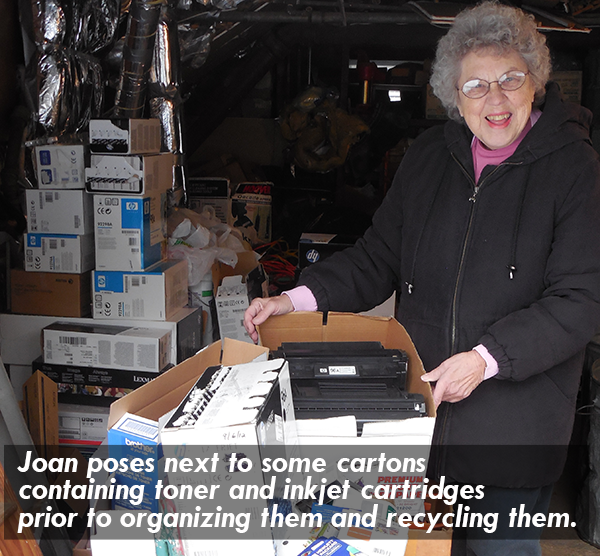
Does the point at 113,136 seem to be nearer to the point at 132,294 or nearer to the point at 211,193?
the point at 132,294

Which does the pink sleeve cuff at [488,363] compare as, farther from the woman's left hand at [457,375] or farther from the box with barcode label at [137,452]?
the box with barcode label at [137,452]

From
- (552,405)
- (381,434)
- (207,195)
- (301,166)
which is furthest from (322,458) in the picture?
(301,166)

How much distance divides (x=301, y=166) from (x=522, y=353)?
13.2 ft

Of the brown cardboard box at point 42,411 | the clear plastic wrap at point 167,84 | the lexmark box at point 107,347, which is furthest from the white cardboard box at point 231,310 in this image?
the brown cardboard box at point 42,411

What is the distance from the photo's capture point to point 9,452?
1.44 metres

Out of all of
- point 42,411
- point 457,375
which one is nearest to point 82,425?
point 42,411

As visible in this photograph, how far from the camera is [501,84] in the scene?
1.34 m

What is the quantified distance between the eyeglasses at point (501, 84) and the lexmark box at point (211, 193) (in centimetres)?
282

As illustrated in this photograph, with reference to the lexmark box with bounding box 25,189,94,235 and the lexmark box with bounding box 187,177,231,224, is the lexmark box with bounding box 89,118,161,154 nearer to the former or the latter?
the lexmark box with bounding box 25,189,94,235

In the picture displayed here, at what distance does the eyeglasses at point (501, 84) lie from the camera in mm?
1339

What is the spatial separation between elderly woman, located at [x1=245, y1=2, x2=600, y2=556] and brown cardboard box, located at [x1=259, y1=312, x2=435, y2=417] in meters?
0.04

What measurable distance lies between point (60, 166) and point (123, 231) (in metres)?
0.34

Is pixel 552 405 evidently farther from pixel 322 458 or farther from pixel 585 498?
pixel 585 498

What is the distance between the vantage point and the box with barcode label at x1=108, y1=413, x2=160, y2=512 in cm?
90
